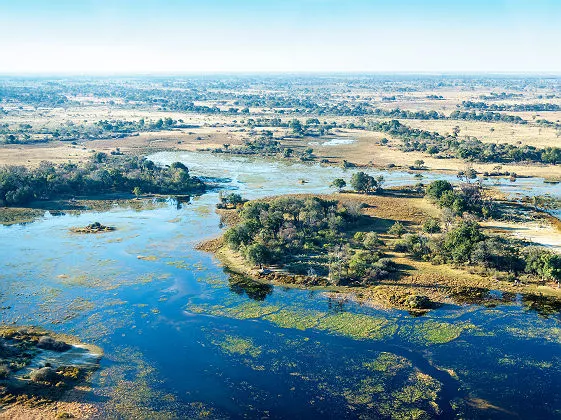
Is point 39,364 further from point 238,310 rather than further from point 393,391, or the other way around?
point 393,391

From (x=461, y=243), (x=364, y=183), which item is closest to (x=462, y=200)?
(x=461, y=243)

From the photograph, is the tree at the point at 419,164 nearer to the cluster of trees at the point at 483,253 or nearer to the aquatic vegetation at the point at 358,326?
the cluster of trees at the point at 483,253

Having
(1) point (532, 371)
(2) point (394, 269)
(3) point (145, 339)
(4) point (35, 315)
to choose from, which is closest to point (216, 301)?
(3) point (145, 339)

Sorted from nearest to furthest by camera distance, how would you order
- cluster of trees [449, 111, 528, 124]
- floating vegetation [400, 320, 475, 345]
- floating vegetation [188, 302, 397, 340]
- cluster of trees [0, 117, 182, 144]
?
floating vegetation [400, 320, 475, 345] < floating vegetation [188, 302, 397, 340] < cluster of trees [0, 117, 182, 144] < cluster of trees [449, 111, 528, 124]

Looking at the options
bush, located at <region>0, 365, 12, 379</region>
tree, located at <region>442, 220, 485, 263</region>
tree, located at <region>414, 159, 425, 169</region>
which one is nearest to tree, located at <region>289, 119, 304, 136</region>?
tree, located at <region>414, 159, 425, 169</region>

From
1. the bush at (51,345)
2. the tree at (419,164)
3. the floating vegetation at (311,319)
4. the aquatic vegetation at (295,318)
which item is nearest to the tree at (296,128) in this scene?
the tree at (419,164)

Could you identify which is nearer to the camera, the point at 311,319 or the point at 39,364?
the point at 39,364

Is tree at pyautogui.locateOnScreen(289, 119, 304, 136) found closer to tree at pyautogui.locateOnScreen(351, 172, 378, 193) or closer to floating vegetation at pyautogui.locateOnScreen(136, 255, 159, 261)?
tree at pyautogui.locateOnScreen(351, 172, 378, 193)
